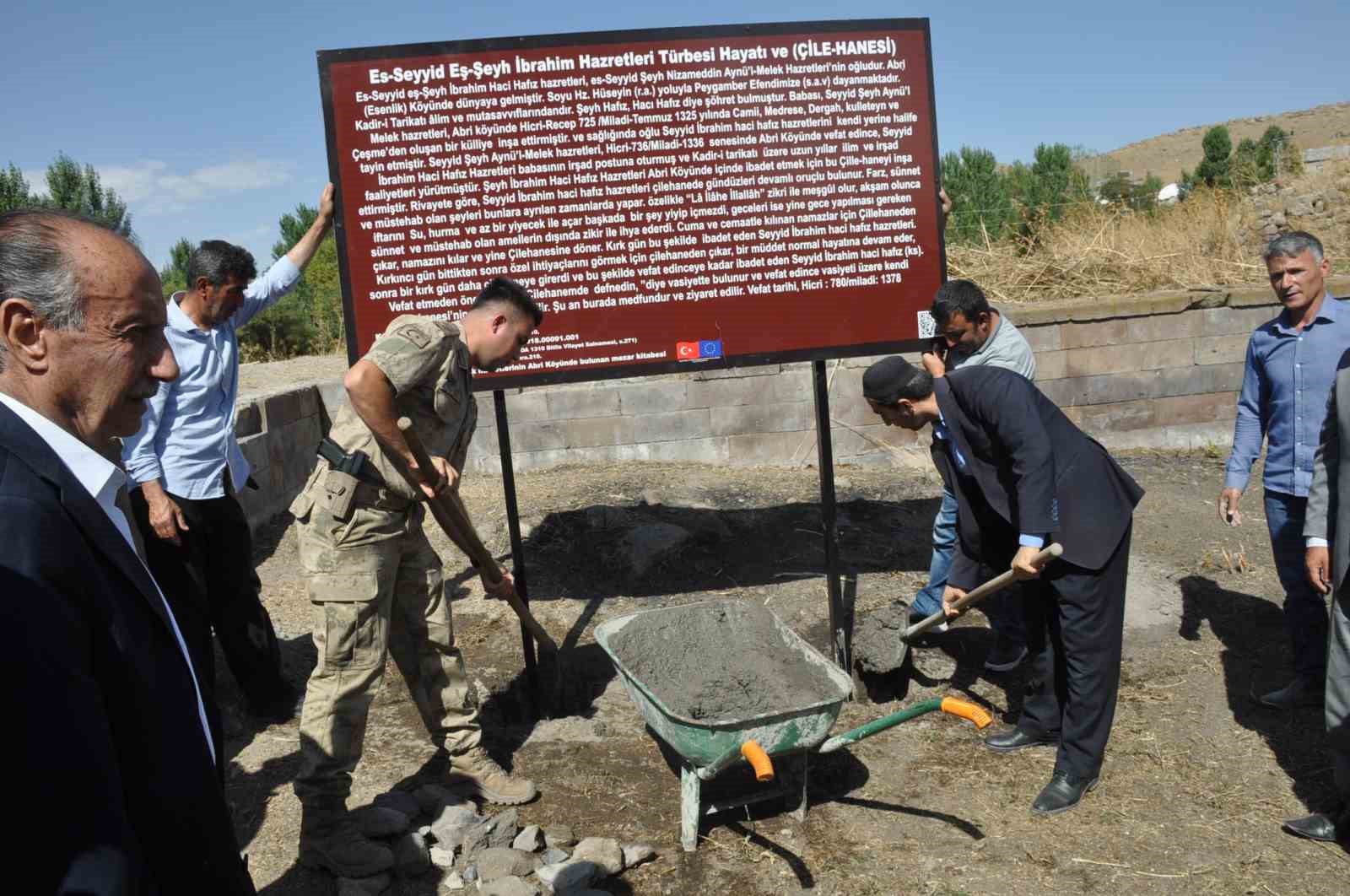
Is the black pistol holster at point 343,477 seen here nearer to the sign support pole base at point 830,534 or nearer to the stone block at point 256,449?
the sign support pole base at point 830,534

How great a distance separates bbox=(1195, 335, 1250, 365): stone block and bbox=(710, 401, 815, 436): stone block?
136 inches

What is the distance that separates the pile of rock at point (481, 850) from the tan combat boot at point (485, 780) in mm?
151

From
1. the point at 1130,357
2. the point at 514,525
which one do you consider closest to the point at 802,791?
the point at 514,525

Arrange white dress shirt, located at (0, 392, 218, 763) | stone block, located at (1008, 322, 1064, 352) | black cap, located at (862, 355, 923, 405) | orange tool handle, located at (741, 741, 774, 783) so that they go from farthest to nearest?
stone block, located at (1008, 322, 1064, 352)
black cap, located at (862, 355, 923, 405)
orange tool handle, located at (741, 741, 774, 783)
white dress shirt, located at (0, 392, 218, 763)

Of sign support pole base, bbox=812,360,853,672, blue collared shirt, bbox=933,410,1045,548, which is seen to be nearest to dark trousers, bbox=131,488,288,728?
sign support pole base, bbox=812,360,853,672

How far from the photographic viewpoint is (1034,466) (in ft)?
11.5

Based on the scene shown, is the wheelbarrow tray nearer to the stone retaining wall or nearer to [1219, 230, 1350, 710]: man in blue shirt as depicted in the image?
[1219, 230, 1350, 710]: man in blue shirt

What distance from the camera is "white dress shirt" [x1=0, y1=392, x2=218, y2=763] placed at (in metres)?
1.29

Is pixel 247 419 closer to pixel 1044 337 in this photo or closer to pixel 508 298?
pixel 508 298

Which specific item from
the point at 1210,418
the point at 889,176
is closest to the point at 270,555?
the point at 889,176

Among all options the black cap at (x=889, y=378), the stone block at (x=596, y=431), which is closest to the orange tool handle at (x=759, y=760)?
the black cap at (x=889, y=378)

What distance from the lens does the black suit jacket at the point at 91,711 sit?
1025 millimetres

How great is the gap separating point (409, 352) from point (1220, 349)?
7.46 m

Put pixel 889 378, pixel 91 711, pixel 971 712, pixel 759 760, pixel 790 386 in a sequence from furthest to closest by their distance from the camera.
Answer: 1. pixel 790 386
2. pixel 889 378
3. pixel 971 712
4. pixel 759 760
5. pixel 91 711
